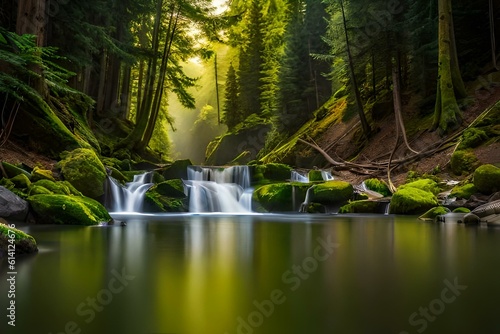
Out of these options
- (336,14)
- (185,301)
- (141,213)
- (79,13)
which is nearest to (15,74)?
(79,13)

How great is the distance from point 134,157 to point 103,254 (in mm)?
16503

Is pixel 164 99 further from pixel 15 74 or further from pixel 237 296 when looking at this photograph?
pixel 237 296

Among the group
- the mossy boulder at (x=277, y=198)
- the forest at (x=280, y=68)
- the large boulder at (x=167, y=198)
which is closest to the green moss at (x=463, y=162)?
the forest at (x=280, y=68)

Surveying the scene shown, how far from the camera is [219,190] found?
1636 centimetres

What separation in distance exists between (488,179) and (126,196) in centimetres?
1087

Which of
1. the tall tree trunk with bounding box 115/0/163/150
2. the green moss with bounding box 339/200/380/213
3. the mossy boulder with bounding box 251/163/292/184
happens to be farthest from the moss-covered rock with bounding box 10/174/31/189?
the tall tree trunk with bounding box 115/0/163/150

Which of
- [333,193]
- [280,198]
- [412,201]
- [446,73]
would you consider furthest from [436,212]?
[446,73]

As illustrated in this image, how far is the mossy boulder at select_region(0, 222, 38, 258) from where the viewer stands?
4.29 m

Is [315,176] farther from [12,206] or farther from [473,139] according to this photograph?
[12,206]

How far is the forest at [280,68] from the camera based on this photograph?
490 inches

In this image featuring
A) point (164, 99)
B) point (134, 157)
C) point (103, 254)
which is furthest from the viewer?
point (164, 99)

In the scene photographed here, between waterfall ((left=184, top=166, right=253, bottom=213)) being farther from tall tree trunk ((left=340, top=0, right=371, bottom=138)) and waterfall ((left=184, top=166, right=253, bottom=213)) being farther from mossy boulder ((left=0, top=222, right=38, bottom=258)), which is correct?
mossy boulder ((left=0, top=222, right=38, bottom=258))

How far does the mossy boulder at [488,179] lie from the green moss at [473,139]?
3382 mm

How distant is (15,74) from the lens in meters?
11.6
